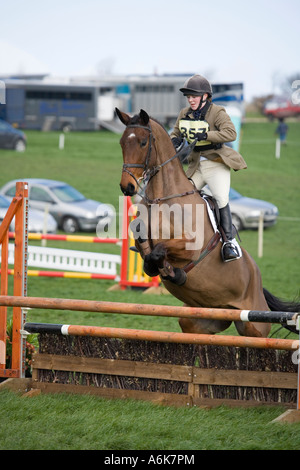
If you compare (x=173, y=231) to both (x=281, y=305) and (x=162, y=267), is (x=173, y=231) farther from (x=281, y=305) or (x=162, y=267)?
(x=281, y=305)

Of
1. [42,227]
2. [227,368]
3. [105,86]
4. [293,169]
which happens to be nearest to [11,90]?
[105,86]

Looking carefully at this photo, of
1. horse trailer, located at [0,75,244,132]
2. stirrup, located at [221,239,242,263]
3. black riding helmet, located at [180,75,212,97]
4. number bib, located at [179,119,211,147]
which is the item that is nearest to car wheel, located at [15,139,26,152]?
horse trailer, located at [0,75,244,132]

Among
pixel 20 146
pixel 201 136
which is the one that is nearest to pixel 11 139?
pixel 20 146

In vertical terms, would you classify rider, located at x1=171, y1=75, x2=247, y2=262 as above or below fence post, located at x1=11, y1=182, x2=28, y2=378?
above

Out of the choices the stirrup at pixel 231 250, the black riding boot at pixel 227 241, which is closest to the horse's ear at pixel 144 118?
the black riding boot at pixel 227 241

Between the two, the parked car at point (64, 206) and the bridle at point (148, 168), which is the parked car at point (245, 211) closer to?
the parked car at point (64, 206)

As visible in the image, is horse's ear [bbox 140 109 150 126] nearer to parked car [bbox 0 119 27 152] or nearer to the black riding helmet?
the black riding helmet

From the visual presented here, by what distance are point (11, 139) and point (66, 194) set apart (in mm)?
11802

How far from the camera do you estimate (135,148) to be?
5188 millimetres

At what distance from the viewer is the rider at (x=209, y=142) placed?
5664 mm

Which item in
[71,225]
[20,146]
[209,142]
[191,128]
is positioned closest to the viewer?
[191,128]

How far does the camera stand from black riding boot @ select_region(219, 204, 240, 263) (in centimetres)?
573

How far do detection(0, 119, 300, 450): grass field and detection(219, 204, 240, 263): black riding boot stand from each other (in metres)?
1.39
